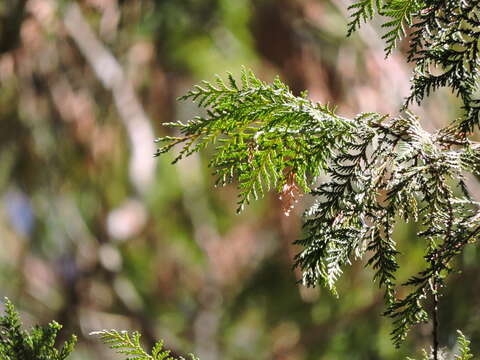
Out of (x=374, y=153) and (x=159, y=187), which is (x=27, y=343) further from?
(x=159, y=187)

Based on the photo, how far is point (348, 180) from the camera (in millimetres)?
516

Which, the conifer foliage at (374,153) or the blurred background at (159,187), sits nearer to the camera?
the conifer foliage at (374,153)

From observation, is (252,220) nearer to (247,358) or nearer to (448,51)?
(247,358)

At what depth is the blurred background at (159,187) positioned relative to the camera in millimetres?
2315

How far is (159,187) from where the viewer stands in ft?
10.0

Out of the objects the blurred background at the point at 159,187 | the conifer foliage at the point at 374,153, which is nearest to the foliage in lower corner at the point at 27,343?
the conifer foliage at the point at 374,153

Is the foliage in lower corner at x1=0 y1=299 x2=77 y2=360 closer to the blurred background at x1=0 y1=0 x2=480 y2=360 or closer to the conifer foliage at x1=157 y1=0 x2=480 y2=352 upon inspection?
the conifer foliage at x1=157 y1=0 x2=480 y2=352

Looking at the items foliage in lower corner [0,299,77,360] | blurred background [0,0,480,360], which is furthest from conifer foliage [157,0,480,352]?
blurred background [0,0,480,360]

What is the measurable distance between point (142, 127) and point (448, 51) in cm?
216

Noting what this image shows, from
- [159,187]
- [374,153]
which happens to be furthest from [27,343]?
[159,187]

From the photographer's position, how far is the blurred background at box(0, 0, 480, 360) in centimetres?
232

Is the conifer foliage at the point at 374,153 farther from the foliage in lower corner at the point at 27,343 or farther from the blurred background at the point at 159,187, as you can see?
the blurred background at the point at 159,187

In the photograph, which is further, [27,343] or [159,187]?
[159,187]

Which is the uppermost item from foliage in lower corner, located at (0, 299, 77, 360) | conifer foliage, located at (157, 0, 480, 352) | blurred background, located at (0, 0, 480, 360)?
blurred background, located at (0, 0, 480, 360)
